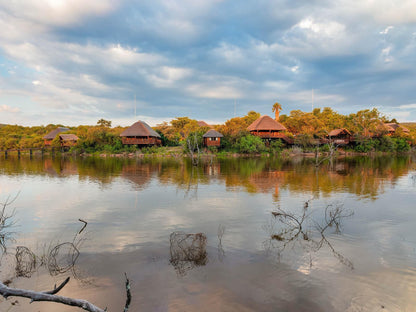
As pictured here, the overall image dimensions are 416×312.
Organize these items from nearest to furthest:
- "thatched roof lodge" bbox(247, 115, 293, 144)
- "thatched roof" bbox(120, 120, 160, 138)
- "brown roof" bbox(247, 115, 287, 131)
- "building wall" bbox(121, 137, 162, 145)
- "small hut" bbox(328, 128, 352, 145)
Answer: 1. "thatched roof" bbox(120, 120, 160, 138)
2. "brown roof" bbox(247, 115, 287, 131)
3. "thatched roof lodge" bbox(247, 115, 293, 144)
4. "building wall" bbox(121, 137, 162, 145)
5. "small hut" bbox(328, 128, 352, 145)

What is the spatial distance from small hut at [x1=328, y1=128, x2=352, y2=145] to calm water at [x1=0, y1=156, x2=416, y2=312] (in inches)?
1806

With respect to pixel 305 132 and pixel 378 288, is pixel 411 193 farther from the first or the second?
pixel 305 132

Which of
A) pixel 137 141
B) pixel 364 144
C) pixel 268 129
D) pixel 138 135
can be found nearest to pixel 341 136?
pixel 364 144

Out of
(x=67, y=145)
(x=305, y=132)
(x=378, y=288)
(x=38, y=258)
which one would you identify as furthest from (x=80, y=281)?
(x=67, y=145)

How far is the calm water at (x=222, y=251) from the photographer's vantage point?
5785 mm

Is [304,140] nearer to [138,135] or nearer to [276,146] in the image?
[276,146]

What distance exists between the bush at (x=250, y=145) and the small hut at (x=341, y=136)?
1724cm

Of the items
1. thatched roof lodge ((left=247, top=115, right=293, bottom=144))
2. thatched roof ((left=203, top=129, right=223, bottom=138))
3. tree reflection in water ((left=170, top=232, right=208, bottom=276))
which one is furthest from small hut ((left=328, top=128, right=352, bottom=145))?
tree reflection in water ((left=170, top=232, right=208, bottom=276))

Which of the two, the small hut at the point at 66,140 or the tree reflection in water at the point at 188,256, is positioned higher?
the small hut at the point at 66,140

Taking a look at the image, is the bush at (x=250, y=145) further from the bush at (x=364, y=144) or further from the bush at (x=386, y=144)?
the bush at (x=386, y=144)

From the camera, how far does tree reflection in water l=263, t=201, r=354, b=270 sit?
825 cm

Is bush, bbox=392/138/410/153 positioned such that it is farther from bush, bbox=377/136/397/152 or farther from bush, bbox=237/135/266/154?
bush, bbox=237/135/266/154

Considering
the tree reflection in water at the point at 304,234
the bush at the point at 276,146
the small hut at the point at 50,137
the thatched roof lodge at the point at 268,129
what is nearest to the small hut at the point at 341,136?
the thatched roof lodge at the point at 268,129

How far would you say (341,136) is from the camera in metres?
61.1
